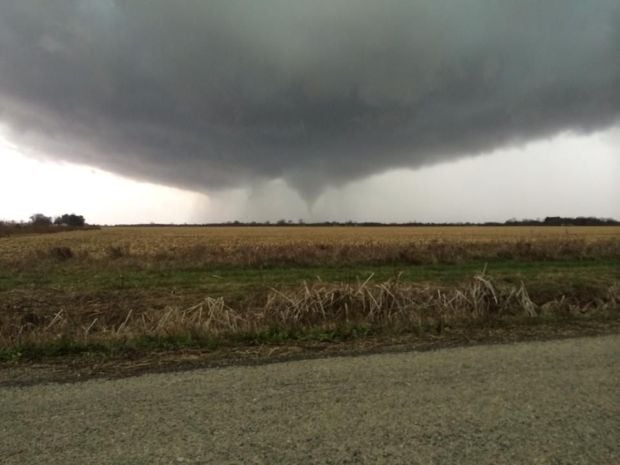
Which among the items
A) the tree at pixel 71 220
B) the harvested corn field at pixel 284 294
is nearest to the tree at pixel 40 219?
the tree at pixel 71 220

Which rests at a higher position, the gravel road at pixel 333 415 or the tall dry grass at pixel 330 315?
the gravel road at pixel 333 415

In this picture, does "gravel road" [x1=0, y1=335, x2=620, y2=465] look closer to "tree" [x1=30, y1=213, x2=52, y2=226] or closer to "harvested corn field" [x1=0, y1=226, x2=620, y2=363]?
"harvested corn field" [x1=0, y1=226, x2=620, y2=363]

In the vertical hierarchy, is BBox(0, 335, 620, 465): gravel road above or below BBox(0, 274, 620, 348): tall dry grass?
above

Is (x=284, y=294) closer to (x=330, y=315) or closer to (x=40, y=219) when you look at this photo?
(x=330, y=315)

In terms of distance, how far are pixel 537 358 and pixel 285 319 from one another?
4.94 m

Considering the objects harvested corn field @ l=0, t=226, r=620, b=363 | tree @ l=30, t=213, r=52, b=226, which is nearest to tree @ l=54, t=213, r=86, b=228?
tree @ l=30, t=213, r=52, b=226

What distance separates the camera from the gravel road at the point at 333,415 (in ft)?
10.5

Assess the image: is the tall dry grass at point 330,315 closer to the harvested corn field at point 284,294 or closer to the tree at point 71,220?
the harvested corn field at point 284,294

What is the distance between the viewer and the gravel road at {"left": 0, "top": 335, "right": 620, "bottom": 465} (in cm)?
319

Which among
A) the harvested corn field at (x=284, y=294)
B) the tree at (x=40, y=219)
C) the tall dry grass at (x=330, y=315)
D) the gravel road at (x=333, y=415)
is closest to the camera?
the gravel road at (x=333, y=415)

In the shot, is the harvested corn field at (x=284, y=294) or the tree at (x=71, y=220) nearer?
the harvested corn field at (x=284, y=294)

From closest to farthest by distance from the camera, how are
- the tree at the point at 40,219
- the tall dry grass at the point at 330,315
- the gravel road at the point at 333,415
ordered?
the gravel road at the point at 333,415 < the tall dry grass at the point at 330,315 < the tree at the point at 40,219

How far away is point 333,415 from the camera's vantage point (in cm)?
381

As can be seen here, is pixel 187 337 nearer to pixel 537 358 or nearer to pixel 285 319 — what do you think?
pixel 285 319
